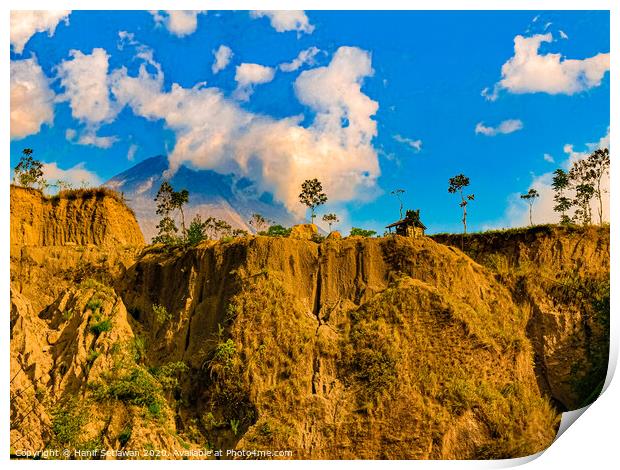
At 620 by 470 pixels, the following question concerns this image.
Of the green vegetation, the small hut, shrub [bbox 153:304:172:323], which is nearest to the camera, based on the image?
the green vegetation

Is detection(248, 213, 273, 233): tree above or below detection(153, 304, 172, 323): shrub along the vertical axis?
above

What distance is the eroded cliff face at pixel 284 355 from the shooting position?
18031 mm

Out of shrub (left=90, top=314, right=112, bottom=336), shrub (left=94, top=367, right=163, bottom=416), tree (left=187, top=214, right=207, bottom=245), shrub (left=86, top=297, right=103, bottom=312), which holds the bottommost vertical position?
shrub (left=94, top=367, right=163, bottom=416)

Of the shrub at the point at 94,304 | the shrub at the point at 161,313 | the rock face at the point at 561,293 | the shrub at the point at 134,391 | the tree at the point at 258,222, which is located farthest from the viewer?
the tree at the point at 258,222

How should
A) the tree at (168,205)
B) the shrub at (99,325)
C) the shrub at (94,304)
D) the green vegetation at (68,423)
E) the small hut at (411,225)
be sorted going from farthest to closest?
the tree at (168,205), the small hut at (411,225), the shrub at (94,304), the shrub at (99,325), the green vegetation at (68,423)

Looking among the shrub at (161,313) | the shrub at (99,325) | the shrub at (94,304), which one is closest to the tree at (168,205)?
the shrub at (161,313)

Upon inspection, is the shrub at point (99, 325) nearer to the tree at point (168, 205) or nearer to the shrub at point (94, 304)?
the shrub at point (94, 304)

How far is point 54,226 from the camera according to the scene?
27.4 meters

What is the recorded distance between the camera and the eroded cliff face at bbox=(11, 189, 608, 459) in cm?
1803

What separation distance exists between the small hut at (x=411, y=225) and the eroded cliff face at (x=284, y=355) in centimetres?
388

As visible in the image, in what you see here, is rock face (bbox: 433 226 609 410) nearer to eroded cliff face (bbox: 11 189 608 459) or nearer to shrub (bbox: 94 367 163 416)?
eroded cliff face (bbox: 11 189 608 459)

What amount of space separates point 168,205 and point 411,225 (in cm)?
1584

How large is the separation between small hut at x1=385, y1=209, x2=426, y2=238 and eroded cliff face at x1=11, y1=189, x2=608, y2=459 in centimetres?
388

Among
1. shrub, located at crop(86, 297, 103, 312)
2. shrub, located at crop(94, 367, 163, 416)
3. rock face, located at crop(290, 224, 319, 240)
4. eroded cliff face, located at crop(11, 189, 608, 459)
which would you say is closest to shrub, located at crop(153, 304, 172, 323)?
eroded cliff face, located at crop(11, 189, 608, 459)
